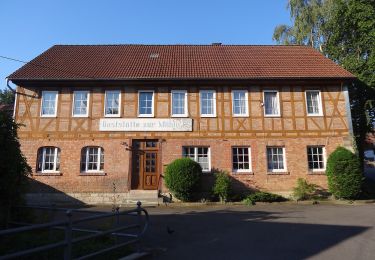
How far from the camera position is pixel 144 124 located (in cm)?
1864

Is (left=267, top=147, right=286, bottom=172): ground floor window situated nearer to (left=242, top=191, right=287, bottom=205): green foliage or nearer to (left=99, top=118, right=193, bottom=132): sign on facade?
(left=242, top=191, right=287, bottom=205): green foliage

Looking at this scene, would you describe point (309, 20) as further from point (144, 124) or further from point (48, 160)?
point (48, 160)

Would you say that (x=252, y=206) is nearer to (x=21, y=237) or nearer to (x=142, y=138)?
(x=142, y=138)

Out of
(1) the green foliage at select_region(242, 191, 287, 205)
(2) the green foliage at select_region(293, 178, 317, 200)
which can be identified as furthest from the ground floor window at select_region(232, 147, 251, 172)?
(2) the green foliage at select_region(293, 178, 317, 200)

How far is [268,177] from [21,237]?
1324 cm

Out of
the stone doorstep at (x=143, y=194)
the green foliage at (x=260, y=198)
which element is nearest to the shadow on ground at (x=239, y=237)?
the green foliage at (x=260, y=198)

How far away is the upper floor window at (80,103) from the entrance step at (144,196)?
4875mm

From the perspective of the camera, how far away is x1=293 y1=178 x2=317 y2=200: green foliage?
17.7 m

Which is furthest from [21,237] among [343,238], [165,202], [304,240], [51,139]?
[51,139]

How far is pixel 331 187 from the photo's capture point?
57.6 ft

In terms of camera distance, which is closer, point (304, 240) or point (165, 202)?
point (304, 240)

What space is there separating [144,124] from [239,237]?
35.3ft

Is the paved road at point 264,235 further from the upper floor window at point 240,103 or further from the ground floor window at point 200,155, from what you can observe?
the upper floor window at point 240,103

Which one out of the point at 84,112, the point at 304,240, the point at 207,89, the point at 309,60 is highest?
the point at 309,60
